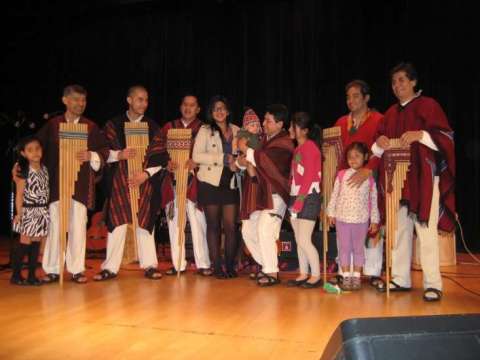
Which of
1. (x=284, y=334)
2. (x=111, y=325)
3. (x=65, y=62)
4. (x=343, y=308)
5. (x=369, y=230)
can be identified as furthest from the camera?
(x=65, y=62)

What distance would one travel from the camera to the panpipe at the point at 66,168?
14.6 feet

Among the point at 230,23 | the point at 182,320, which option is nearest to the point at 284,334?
the point at 182,320

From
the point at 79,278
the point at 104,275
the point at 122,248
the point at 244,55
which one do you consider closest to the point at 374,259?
the point at 122,248

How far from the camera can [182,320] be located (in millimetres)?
3195

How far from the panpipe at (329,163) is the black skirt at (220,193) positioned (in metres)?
0.88

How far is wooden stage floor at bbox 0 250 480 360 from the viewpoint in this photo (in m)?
2.60

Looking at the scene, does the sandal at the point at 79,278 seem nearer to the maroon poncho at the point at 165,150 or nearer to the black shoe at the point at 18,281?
the black shoe at the point at 18,281

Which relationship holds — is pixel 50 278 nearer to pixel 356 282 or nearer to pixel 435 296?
pixel 356 282

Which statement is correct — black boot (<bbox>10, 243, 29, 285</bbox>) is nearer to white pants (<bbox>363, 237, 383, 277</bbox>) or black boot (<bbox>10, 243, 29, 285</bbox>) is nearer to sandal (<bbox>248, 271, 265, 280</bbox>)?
sandal (<bbox>248, 271, 265, 280</bbox>)

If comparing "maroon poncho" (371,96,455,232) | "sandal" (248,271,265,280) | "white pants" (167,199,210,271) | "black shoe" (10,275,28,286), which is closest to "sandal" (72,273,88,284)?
"black shoe" (10,275,28,286)

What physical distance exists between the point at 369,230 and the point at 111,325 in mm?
2369

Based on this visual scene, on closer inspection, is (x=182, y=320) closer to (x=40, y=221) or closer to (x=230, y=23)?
(x=40, y=221)

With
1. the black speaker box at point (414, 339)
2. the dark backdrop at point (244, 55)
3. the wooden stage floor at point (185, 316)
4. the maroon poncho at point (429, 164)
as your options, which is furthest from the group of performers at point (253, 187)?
the black speaker box at point (414, 339)

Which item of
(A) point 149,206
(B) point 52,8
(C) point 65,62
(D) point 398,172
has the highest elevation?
(B) point 52,8
